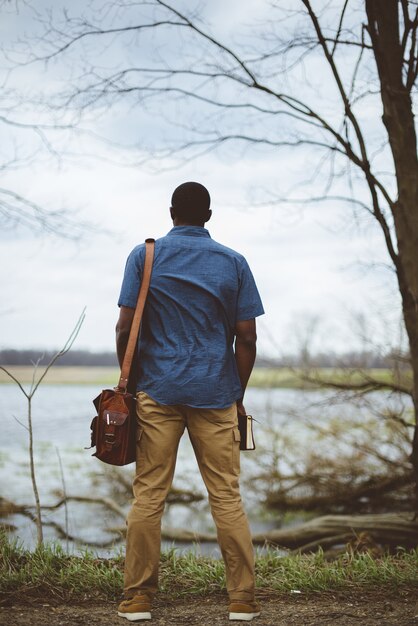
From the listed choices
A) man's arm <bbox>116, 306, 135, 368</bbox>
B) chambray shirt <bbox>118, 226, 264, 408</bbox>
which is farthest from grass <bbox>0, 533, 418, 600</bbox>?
man's arm <bbox>116, 306, 135, 368</bbox>

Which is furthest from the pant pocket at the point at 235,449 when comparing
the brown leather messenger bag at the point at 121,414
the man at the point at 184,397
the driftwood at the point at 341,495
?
the driftwood at the point at 341,495

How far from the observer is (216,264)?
3418mm

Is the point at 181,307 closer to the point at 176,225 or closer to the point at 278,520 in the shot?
the point at 176,225

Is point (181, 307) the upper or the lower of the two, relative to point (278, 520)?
upper

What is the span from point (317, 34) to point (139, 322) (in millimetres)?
4226

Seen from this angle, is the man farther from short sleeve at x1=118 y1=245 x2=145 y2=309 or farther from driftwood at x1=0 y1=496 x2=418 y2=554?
driftwood at x1=0 y1=496 x2=418 y2=554

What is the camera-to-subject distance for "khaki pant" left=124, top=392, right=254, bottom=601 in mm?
3291

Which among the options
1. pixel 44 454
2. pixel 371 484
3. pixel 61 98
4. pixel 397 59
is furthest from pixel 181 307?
pixel 44 454

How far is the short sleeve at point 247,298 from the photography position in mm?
3459

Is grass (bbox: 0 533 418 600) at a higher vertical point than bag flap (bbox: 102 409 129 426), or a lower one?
lower

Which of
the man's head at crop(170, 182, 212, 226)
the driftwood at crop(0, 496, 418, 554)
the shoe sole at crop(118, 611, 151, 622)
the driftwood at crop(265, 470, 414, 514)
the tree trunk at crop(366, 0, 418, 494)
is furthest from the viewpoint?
the driftwood at crop(265, 470, 414, 514)

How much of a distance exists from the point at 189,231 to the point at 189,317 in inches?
17.9

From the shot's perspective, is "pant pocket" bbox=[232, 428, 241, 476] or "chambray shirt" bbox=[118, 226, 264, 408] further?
"pant pocket" bbox=[232, 428, 241, 476]

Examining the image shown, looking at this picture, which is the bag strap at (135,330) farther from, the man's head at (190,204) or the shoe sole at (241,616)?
the shoe sole at (241,616)
